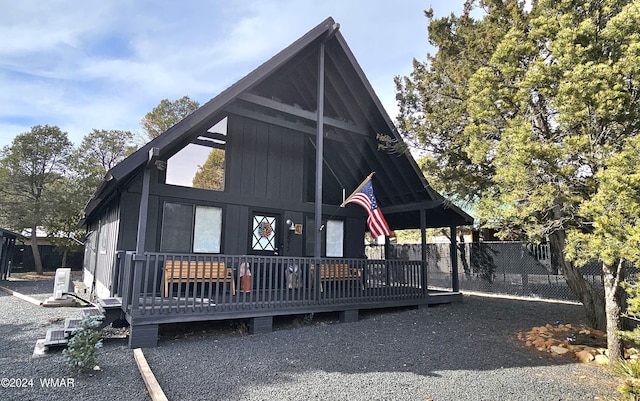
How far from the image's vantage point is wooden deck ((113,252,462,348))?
18.5ft

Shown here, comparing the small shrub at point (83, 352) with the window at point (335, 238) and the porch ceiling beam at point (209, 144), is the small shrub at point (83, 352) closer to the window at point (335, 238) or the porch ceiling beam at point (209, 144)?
the porch ceiling beam at point (209, 144)

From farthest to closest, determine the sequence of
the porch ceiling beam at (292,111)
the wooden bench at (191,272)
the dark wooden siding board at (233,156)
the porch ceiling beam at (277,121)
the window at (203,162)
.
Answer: the dark wooden siding board at (233,156), the porch ceiling beam at (277,121), the window at (203,162), the porch ceiling beam at (292,111), the wooden bench at (191,272)

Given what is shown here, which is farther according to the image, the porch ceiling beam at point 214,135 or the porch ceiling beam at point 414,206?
the porch ceiling beam at point 414,206

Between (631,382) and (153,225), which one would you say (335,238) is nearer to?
(153,225)

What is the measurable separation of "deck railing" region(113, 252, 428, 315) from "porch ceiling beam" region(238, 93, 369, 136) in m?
3.21

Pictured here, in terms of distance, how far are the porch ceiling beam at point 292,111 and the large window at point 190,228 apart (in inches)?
111

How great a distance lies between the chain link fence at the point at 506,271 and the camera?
457 inches

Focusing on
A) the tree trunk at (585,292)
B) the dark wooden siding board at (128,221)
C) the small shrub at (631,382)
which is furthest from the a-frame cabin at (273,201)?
the small shrub at (631,382)

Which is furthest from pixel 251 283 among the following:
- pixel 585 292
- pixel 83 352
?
pixel 585 292

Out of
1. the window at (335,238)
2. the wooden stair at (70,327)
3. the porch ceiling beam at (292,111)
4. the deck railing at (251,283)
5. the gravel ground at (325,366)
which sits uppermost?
the porch ceiling beam at (292,111)

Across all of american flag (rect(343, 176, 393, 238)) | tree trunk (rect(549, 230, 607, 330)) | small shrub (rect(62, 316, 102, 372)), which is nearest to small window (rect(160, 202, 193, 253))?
small shrub (rect(62, 316, 102, 372))

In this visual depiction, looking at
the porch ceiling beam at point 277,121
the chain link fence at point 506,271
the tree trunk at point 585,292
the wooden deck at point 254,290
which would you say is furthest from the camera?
the chain link fence at point 506,271

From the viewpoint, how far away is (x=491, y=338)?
6.50m

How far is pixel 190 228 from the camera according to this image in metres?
8.20
